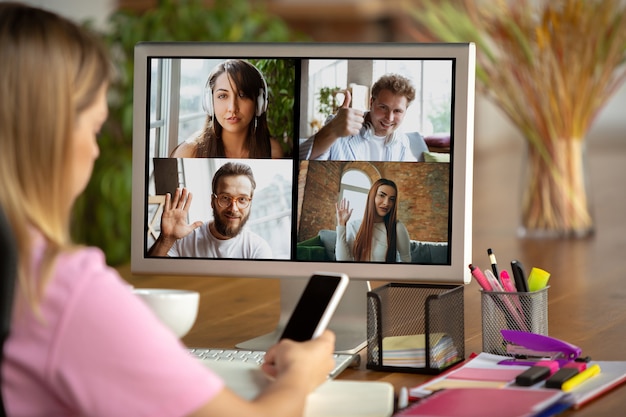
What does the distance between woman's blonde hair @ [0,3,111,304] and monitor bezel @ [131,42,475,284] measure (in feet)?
1.62

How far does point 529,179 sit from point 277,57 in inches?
51.0

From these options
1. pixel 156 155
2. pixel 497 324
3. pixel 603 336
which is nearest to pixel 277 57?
pixel 156 155

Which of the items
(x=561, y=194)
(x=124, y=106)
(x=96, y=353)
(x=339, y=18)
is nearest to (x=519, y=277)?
(x=96, y=353)

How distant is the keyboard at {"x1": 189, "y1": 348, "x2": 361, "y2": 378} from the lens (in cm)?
123

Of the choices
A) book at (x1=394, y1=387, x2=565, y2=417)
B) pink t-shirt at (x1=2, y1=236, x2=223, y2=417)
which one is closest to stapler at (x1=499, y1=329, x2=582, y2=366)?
book at (x1=394, y1=387, x2=565, y2=417)

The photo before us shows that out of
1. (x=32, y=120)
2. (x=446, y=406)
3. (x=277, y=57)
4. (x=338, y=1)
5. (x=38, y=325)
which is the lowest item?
(x=446, y=406)

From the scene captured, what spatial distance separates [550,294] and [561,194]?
0.75 metres

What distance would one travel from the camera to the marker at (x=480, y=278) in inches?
49.2

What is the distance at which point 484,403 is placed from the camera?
101 cm

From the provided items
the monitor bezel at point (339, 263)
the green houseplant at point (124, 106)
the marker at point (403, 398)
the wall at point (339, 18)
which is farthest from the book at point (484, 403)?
the wall at point (339, 18)

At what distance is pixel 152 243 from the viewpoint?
1331mm

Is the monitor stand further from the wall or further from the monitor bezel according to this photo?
the wall

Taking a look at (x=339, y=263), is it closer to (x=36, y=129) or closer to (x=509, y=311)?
(x=509, y=311)

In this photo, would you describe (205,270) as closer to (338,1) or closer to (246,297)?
(246,297)
